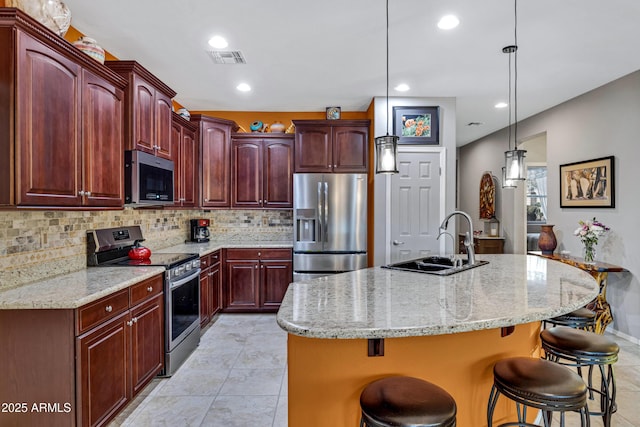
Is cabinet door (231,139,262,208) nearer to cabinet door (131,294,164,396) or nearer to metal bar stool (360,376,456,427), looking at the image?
cabinet door (131,294,164,396)

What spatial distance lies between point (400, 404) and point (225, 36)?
9.42 feet

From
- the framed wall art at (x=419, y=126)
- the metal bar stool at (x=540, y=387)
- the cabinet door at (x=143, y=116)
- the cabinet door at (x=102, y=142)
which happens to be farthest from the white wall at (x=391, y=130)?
the cabinet door at (x=102, y=142)

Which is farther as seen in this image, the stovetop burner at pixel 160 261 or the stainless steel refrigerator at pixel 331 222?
the stainless steel refrigerator at pixel 331 222

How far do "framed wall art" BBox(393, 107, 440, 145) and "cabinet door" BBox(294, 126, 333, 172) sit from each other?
2.91 ft

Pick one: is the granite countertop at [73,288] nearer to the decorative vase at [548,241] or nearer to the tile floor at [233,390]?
the tile floor at [233,390]

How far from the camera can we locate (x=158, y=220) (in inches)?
157

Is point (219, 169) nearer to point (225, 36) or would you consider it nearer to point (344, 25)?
point (225, 36)

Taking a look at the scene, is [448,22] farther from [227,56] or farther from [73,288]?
[73,288]

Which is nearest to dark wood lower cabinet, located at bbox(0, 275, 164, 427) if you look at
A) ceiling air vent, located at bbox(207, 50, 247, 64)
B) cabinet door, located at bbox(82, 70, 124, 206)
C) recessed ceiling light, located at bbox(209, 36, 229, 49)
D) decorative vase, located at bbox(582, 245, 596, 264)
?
cabinet door, located at bbox(82, 70, 124, 206)

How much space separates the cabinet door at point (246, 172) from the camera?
15.3ft

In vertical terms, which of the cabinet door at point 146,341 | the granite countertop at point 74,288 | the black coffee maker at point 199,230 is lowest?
the cabinet door at point 146,341

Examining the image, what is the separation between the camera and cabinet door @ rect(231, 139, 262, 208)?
4676 millimetres

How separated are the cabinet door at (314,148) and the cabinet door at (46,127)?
8.63 ft

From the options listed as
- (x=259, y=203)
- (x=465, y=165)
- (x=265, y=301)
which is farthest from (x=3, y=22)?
(x=465, y=165)
